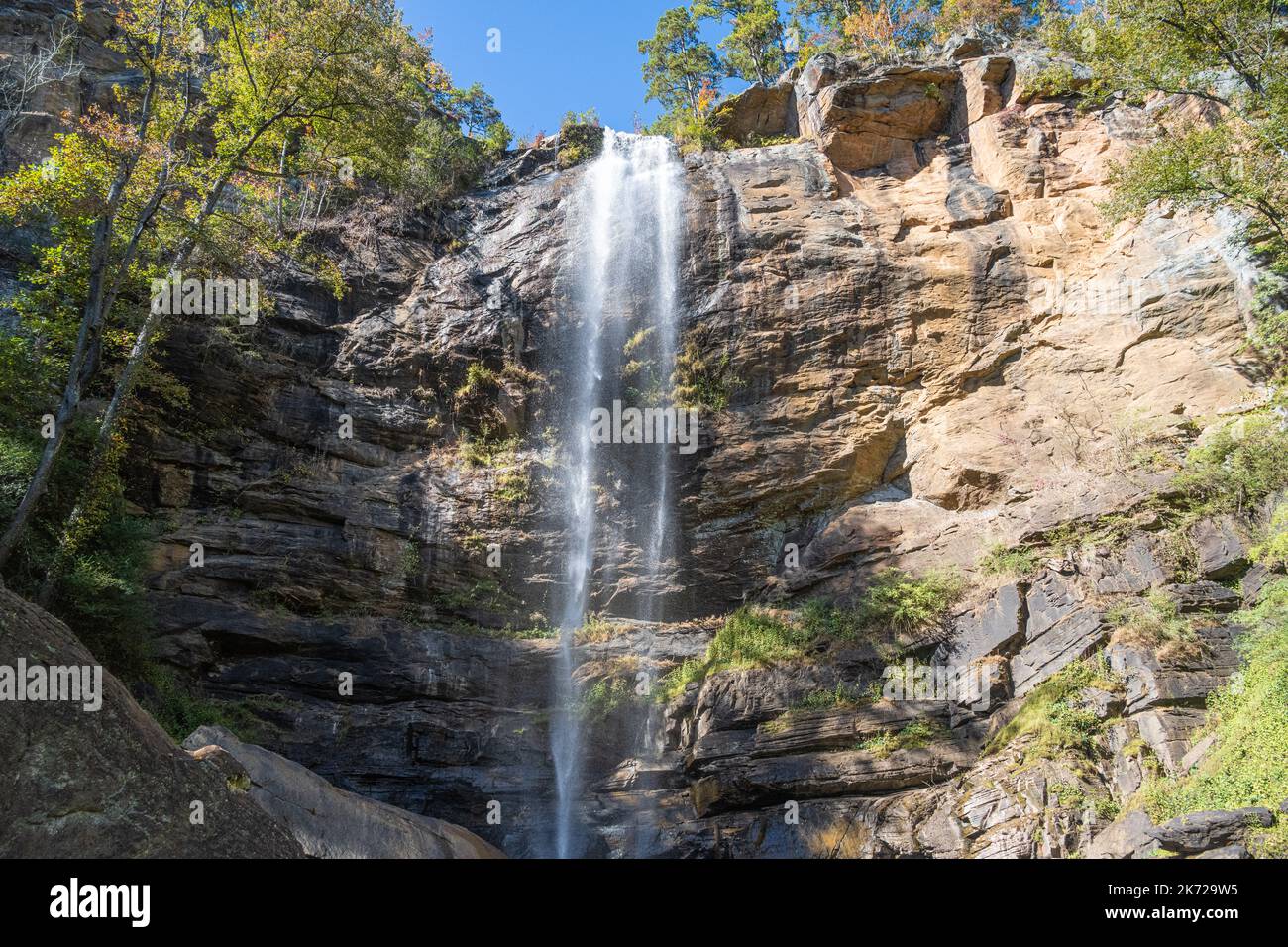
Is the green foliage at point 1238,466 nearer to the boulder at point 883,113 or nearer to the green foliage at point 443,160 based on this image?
the boulder at point 883,113

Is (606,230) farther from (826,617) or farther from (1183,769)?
(1183,769)

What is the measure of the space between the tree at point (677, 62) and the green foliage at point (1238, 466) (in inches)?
937

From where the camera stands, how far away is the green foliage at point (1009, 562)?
42.9ft

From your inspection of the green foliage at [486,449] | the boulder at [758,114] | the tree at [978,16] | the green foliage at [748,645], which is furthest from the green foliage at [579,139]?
the green foliage at [748,645]

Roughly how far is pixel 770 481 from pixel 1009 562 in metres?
5.02

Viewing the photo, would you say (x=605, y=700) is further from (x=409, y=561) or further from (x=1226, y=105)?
(x=1226, y=105)

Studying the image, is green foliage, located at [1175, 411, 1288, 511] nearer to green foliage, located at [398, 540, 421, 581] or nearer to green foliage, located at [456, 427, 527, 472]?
green foliage, located at [456, 427, 527, 472]

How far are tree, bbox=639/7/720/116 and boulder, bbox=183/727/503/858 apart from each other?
28.3m

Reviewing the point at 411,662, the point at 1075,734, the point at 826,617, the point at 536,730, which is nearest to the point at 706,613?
the point at 826,617

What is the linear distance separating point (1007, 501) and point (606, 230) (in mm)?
11352

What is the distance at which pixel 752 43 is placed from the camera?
3048cm

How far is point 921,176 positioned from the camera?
64.4ft

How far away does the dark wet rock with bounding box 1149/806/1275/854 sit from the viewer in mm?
7371

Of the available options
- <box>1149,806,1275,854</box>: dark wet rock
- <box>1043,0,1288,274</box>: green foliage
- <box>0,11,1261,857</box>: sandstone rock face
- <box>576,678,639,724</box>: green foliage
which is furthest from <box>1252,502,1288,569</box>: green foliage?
<box>576,678,639,724</box>: green foliage
